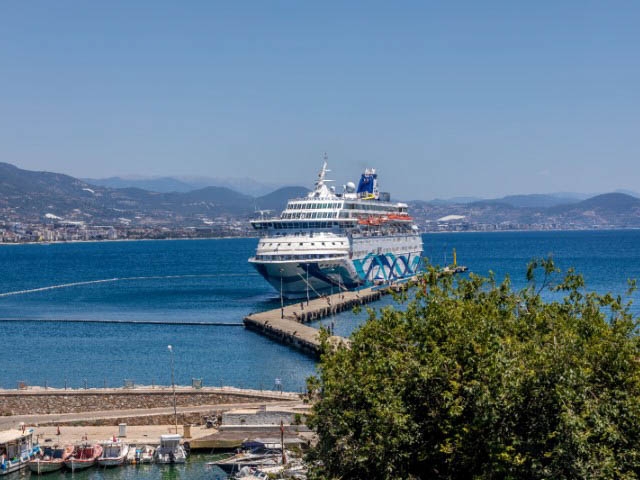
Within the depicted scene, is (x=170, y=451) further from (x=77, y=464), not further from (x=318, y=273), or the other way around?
(x=318, y=273)

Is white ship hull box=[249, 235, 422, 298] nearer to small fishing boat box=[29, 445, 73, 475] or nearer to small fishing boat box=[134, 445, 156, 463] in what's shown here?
small fishing boat box=[134, 445, 156, 463]

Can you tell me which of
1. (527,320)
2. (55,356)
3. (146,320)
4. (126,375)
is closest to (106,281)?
(146,320)

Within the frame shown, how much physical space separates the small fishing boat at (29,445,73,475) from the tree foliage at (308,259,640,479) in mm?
11554

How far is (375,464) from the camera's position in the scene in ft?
61.4

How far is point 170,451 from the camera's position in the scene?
1159 inches

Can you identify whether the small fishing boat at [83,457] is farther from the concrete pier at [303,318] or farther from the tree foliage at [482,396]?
the concrete pier at [303,318]

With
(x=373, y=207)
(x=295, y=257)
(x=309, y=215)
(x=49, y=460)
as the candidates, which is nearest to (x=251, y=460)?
(x=49, y=460)

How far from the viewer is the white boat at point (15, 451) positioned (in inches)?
1141

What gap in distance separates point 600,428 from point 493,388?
7.09 ft

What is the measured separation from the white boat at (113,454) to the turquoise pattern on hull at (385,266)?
52297 mm

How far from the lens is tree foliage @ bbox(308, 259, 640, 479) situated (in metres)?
16.7

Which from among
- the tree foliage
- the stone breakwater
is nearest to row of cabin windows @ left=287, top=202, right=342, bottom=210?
the stone breakwater

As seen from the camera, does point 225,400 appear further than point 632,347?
Yes

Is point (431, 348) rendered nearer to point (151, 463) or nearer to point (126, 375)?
point (151, 463)
